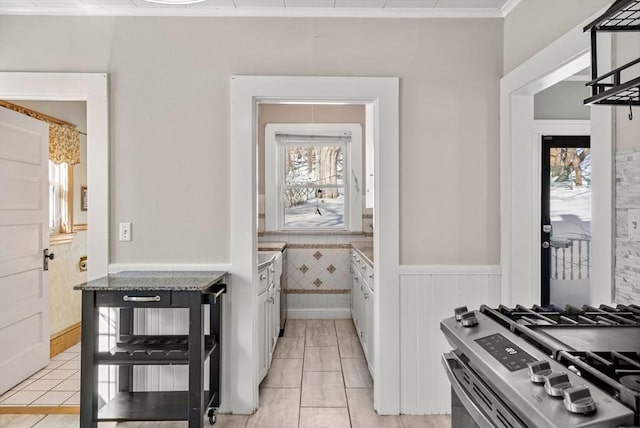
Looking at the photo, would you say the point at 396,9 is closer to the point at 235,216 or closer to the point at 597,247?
the point at 235,216

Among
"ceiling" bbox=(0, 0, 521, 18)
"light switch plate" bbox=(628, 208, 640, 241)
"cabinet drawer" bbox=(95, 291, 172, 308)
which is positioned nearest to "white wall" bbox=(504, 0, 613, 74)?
"ceiling" bbox=(0, 0, 521, 18)

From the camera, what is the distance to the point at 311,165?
523 cm

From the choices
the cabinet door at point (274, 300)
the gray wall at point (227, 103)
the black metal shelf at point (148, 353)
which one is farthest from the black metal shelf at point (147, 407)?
the cabinet door at point (274, 300)

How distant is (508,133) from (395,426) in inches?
72.2

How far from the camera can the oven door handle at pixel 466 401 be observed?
43.3 inches

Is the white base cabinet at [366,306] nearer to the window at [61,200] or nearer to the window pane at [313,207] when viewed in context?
the window pane at [313,207]

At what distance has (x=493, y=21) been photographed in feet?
9.05

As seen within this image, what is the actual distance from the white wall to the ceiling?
13cm

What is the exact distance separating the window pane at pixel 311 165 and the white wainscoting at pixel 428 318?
260 centimetres

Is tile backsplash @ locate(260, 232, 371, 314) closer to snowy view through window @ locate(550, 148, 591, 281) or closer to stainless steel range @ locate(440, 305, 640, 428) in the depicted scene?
snowy view through window @ locate(550, 148, 591, 281)

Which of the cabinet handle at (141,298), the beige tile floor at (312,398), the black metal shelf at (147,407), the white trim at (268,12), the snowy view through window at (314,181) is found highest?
the white trim at (268,12)

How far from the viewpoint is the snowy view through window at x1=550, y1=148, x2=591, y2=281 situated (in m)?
3.94

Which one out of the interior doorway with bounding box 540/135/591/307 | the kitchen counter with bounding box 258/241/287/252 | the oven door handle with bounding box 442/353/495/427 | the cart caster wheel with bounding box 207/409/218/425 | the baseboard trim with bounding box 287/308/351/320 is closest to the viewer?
the oven door handle with bounding box 442/353/495/427

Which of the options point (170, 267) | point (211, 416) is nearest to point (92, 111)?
point (170, 267)
